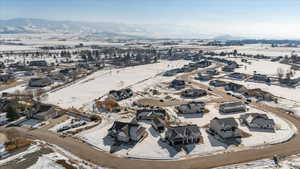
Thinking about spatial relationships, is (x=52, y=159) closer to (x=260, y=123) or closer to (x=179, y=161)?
(x=179, y=161)

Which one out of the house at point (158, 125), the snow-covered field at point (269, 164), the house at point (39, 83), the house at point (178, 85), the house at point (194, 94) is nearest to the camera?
the snow-covered field at point (269, 164)

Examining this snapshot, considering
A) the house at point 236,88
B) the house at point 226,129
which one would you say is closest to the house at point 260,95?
the house at point 236,88

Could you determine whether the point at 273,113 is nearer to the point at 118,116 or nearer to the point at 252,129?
the point at 252,129

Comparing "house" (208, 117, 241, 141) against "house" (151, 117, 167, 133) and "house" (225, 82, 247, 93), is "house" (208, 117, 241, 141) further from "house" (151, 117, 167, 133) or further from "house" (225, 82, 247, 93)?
"house" (225, 82, 247, 93)

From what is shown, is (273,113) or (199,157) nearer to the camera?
(199,157)

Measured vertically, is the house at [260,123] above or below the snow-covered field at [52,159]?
above

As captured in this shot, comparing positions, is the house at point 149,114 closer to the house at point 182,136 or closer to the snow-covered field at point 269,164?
the house at point 182,136

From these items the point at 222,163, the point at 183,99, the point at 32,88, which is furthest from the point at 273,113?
the point at 32,88
